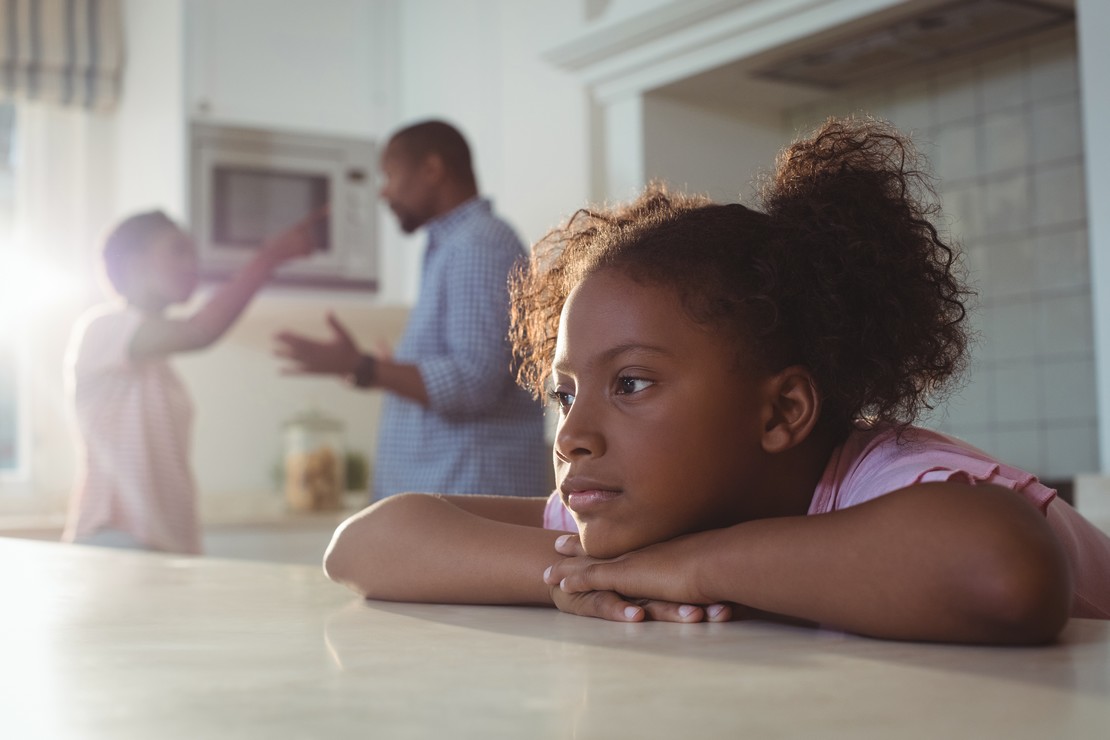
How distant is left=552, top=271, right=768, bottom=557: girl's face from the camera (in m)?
0.71

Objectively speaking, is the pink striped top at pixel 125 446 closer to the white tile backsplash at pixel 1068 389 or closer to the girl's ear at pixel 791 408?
the white tile backsplash at pixel 1068 389

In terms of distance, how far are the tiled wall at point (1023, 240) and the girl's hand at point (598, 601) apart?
59.8 inches

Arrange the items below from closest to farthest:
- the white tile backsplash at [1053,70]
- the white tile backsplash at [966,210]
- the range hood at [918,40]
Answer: the range hood at [918,40] → the white tile backsplash at [1053,70] → the white tile backsplash at [966,210]

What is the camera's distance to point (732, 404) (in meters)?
0.73

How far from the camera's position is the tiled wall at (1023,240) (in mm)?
2182

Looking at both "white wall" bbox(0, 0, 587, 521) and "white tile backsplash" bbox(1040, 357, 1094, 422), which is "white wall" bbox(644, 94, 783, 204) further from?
"white tile backsplash" bbox(1040, 357, 1094, 422)

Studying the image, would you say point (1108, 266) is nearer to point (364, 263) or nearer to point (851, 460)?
point (851, 460)

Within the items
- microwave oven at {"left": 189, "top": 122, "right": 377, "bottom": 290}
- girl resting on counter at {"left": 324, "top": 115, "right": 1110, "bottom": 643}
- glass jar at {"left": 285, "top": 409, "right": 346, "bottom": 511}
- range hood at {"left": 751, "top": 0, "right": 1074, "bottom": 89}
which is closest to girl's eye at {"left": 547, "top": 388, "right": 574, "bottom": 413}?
girl resting on counter at {"left": 324, "top": 115, "right": 1110, "bottom": 643}

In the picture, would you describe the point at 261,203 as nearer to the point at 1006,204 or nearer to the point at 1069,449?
the point at 1006,204

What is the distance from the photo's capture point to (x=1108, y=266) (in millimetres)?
1769

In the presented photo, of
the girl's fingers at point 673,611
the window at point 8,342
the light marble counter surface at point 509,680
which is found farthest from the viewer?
the window at point 8,342

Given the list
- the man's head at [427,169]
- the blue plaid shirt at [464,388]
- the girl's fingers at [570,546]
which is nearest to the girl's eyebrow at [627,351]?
the girl's fingers at [570,546]

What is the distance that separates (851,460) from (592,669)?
0.40 m

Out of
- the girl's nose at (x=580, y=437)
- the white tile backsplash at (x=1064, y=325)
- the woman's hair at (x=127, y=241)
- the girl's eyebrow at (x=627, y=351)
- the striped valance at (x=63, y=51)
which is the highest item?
the striped valance at (x=63, y=51)
